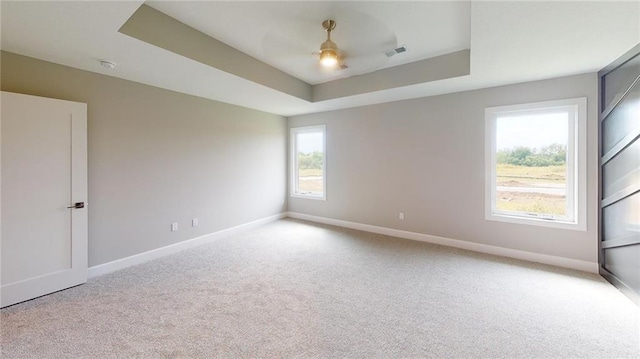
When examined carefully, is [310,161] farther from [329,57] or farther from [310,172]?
[329,57]

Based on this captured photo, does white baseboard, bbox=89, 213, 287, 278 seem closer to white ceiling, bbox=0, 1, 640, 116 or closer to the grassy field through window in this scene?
white ceiling, bbox=0, 1, 640, 116

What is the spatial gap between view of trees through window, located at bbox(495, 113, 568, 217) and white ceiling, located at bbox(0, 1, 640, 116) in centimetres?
65

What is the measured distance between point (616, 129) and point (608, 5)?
1734mm

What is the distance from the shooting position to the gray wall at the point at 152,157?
9.86 ft

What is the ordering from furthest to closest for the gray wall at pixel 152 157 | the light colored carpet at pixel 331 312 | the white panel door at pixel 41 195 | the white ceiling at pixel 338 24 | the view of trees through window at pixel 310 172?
the view of trees through window at pixel 310 172, the gray wall at pixel 152 157, the white panel door at pixel 41 195, the white ceiling at pixel 338 24, the light colored carpet at pixel 331 312

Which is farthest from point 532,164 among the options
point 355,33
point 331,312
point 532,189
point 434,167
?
point 331,312

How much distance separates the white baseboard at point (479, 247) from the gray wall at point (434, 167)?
0.23ft

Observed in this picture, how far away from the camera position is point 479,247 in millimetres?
3900

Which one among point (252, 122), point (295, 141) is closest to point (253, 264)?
point (252, 122)

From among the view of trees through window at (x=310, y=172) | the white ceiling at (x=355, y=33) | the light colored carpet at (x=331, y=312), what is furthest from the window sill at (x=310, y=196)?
the white ceiling at (x=355, y=33)

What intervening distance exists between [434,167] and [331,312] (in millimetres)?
3020

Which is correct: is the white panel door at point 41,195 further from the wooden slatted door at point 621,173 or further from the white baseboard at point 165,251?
the wooden slatted door at point 621,173

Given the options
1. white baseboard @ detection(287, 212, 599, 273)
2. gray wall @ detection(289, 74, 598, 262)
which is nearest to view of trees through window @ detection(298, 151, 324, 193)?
gray wall @ detection(289, 74, 598, 262)

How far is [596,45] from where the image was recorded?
2424 millimetres
